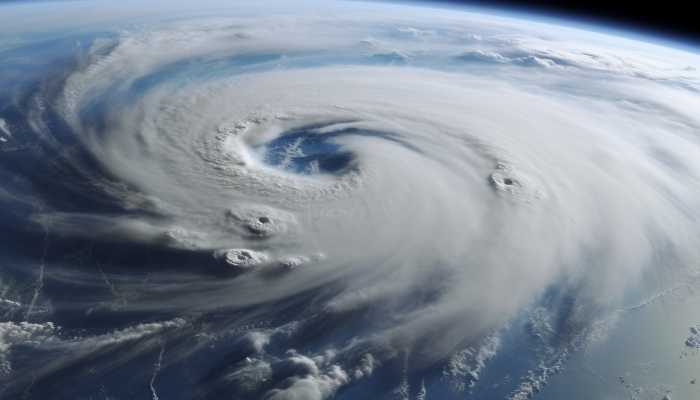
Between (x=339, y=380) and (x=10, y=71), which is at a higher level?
(x=10, y=71)

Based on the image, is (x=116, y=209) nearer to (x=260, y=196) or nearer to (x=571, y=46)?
(x=260, y=196)

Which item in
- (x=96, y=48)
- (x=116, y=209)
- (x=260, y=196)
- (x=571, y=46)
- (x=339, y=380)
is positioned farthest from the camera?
(x=571, y=46)

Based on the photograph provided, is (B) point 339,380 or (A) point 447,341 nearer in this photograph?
(B) point 339,380

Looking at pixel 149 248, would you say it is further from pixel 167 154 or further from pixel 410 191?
pixel 410 191

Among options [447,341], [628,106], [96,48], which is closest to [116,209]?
[447,341]

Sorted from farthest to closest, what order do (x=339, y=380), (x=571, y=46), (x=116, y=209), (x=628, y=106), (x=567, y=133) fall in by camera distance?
1. (x=571, y=46)
2. (x=628, y=106)
3. (x=567, y=133)
4. (x=116, y=209)
5. (x=339, y=380)

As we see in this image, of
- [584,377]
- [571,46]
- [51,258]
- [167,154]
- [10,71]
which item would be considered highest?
[571,46]
